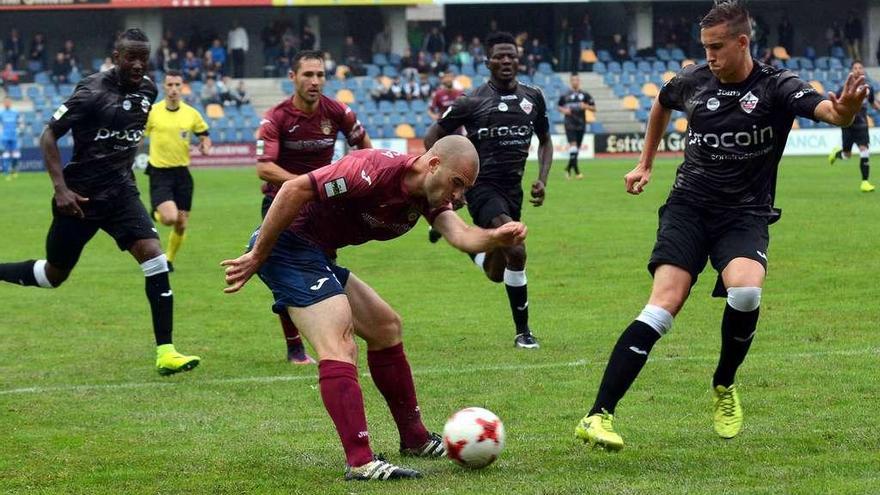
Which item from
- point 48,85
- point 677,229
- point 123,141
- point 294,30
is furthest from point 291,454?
point 294,30

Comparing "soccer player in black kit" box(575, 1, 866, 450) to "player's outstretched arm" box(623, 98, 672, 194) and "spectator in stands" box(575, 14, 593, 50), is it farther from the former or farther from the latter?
"spectator in stands" box(575, 14, 593, 50)

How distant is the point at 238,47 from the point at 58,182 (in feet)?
128

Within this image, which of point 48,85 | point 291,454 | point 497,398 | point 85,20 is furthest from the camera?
point 85,20

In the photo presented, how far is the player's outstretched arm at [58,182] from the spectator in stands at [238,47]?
38534mm

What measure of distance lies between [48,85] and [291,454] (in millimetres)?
41801

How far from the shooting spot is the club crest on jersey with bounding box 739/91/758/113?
7039 millimetres

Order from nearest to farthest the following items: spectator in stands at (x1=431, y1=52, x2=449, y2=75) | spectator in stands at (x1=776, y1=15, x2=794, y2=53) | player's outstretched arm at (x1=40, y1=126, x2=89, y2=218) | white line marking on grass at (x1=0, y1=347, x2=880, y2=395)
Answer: white line marking on grass at (x1=0, y1=347, x2=880, y2=395) → player's outstretched arm at (x1=40, y1=126, x2=89, y2=218) → spectator in stands at (x1=431, y1=52, x2=449, y2=75) → spectator in stands at (x1=776, y1=15, x2=794, y2=53)

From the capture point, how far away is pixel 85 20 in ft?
165

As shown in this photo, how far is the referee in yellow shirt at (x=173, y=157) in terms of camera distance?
677 inches

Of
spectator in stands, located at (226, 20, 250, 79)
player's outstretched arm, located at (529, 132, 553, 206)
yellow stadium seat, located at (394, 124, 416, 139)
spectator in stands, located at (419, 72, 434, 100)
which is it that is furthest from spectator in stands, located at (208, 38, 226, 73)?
player's outstretched arm, located at (529, 132, 553, 206)

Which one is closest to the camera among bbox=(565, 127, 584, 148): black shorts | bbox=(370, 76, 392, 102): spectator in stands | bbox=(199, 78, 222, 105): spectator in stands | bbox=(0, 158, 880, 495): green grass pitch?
bbox=(0, 158, 880, 495): green grass pitch

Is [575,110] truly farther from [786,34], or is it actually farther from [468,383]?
[468,383]

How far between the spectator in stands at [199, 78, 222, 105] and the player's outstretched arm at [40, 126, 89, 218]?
1403 inches

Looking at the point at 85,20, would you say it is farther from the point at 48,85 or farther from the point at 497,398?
the point at 497,398
